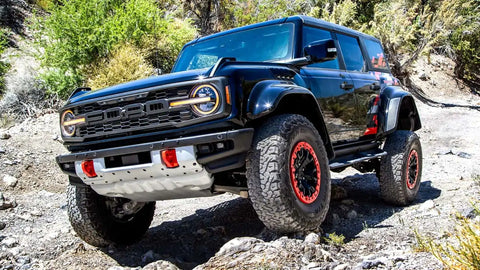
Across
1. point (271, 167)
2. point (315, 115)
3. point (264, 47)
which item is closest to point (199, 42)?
point (264, 47)

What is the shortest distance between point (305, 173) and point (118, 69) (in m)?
9.40

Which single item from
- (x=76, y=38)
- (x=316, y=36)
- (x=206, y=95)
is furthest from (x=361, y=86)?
(x=76, y=38)

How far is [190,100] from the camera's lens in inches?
117

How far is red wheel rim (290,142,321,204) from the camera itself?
10.5 feet

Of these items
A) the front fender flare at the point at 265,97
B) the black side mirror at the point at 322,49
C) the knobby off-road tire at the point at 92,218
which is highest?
the black side mirror at the point at 322,49

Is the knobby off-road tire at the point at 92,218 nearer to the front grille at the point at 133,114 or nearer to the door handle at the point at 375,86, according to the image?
the front grille at the point at 133,114

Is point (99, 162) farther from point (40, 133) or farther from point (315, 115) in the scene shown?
point (40, 133)

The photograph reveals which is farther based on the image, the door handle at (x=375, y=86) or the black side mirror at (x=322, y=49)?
the door handle at (x=375, y=86)

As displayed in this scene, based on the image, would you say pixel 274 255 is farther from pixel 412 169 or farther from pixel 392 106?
pixel 412 169

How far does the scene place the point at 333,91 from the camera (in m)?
4.38

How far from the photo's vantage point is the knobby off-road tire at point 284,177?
299cm

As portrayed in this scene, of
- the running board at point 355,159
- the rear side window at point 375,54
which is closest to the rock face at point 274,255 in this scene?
the running board at point 355,159

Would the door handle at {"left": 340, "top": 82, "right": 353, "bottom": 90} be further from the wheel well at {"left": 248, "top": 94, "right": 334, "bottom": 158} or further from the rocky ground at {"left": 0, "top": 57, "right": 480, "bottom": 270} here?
the rocky ground at {"left": 0, "top": 57, "right": 480, "bottom": 270}

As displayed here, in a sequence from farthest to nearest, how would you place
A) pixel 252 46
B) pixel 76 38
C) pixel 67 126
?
pixel 76 38 → pixel 252 46 → pixel 67 126
